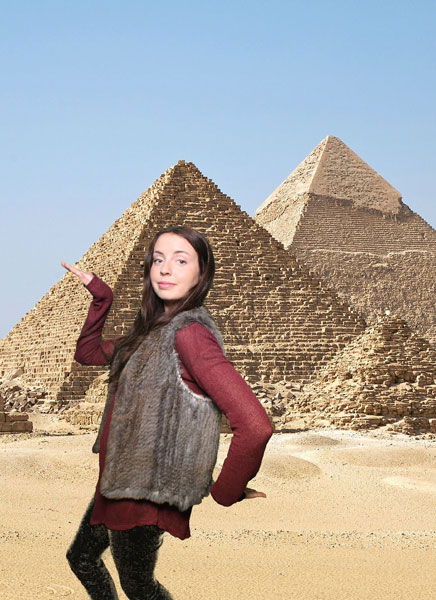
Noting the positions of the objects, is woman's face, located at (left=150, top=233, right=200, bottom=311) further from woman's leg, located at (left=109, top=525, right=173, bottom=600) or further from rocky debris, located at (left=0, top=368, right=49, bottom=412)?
rocky debris, located at (left=0, top=368, right=49, bottom=412)

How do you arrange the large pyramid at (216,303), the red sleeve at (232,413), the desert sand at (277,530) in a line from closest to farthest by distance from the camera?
1. the red sleeve at (232,413)
2. the desert sand at (277,530)
3. the large pyramid at (216,303)

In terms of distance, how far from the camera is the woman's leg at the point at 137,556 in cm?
291

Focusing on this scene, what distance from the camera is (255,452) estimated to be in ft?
9.00

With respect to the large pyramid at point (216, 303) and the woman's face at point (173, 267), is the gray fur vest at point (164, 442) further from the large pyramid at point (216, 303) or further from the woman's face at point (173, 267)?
the large pyramid at point (216, 303)

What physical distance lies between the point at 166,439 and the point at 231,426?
21 cm

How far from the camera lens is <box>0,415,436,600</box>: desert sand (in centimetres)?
476

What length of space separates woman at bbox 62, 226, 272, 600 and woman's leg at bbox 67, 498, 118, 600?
0.01m

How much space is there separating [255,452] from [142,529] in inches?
17.1

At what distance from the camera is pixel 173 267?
311 cm

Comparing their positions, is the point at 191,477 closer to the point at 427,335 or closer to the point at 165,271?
the point at 165,271

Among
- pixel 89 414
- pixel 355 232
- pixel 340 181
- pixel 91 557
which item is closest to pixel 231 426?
pixel 91 557

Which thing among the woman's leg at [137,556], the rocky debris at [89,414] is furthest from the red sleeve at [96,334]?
the rocky debris at [89,414]

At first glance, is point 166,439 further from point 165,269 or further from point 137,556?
point 165,269

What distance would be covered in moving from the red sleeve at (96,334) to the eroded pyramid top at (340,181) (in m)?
86.1
